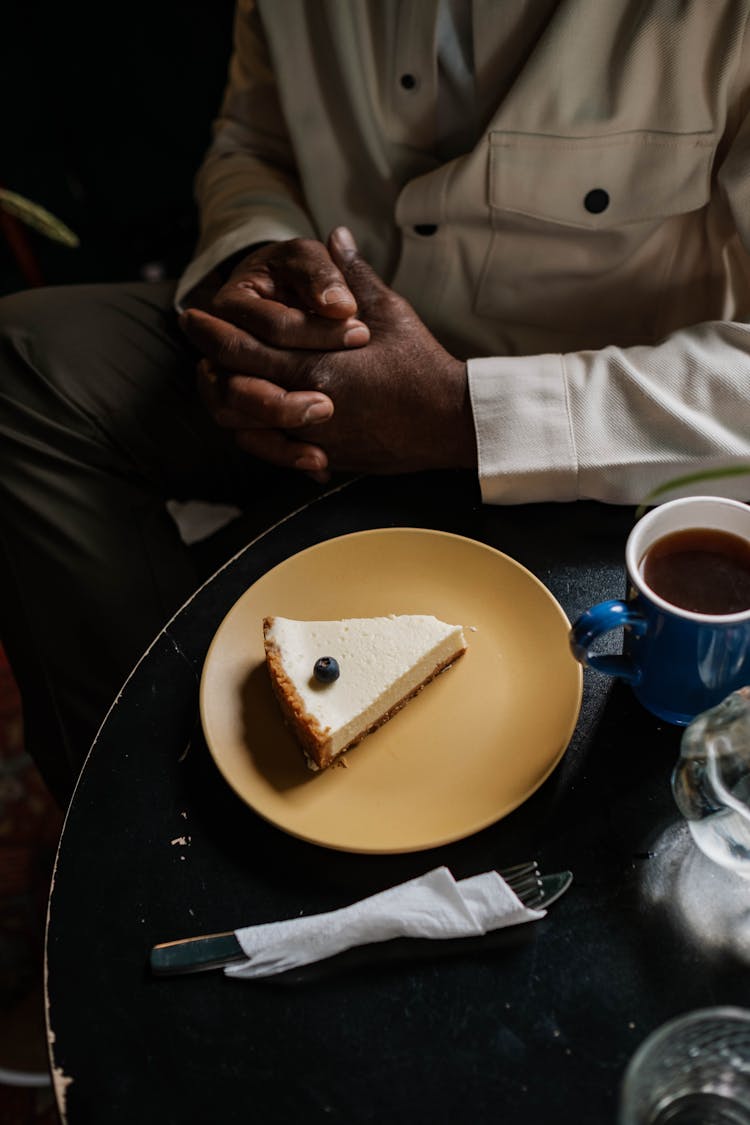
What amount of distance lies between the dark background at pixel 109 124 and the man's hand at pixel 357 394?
125 cm

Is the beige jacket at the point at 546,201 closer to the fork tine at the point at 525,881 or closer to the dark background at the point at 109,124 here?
the fork tine at the point at 525,881

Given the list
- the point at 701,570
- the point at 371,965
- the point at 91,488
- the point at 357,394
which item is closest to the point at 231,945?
the point at 371,965

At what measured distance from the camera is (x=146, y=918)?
68 cm

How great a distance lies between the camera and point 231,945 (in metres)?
0.65

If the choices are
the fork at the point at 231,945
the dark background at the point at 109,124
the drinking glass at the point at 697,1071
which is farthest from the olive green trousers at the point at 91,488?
the dark background at the point at 109,124

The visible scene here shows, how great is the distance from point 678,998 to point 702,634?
0.25 meters

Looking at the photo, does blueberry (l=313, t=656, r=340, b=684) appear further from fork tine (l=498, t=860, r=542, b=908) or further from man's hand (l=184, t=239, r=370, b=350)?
man's hand (l=184, t=239, r=370, b=350)

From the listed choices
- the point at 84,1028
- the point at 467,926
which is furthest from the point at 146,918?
the point at 467,926

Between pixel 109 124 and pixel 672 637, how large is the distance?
6.97ft

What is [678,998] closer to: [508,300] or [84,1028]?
[84,1028]

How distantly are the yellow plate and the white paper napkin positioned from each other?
0.05 m

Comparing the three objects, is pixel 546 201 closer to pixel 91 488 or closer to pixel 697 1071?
pixel 91 488

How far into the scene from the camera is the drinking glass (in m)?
0.51

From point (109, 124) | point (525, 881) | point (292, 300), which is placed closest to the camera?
point (525, 881)
